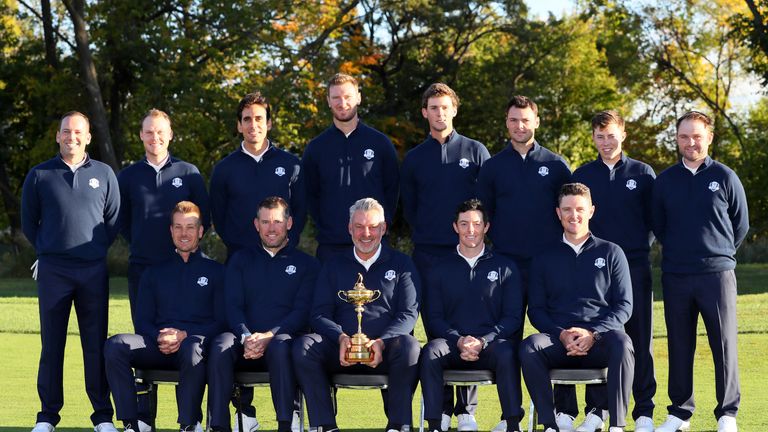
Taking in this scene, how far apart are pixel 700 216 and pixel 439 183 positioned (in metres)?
1.65

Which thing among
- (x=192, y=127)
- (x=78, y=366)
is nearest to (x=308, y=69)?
(x=192, y=127)

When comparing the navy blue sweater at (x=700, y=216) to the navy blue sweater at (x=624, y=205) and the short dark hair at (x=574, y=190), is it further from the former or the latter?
the short dark hair at (x=574, y=190)

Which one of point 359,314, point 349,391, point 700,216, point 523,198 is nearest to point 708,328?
point 700,216

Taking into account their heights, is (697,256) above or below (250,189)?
below

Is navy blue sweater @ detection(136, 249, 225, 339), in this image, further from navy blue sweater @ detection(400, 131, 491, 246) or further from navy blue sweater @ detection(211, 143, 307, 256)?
navy blue sweater @ detection(400, 131, 491, 246)

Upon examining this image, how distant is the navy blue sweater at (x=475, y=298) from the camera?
668 centimetres

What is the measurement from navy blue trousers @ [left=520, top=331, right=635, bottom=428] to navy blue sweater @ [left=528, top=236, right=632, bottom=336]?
0.62 feet

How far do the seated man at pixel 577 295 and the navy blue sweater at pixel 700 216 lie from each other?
1.46 ft

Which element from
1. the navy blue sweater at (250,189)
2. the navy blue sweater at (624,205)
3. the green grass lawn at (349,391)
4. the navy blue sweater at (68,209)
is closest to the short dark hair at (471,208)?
the navy blue sweater at (624,205)

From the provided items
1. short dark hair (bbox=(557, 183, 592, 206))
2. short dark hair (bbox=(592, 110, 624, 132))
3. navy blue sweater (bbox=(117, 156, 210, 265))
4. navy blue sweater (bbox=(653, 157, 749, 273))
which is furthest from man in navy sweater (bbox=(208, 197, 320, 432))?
navy blue sweater (bbox=(653, 157, 749, 273))

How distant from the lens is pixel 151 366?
664 cm

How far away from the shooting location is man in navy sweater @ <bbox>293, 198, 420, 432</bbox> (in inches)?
248

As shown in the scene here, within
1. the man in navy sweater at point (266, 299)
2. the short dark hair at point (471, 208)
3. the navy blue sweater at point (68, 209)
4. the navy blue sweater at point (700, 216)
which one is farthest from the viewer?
the navy blue sweater at point (68, 209)

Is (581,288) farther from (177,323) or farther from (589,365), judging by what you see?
(177,323)
